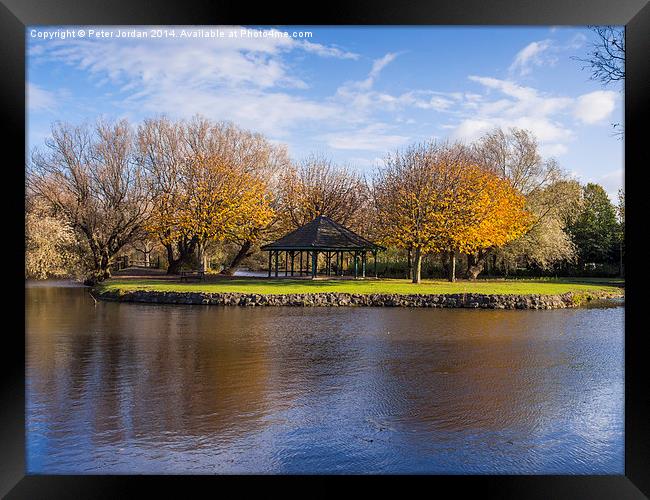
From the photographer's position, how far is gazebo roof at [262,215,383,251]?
25620 millimetres

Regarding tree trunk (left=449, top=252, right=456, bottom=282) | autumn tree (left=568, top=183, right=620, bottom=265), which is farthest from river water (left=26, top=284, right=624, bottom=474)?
autumn tree (left=568, top=183, right=620, bottom=265)

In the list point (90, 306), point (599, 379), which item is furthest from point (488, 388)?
point (90, 306)

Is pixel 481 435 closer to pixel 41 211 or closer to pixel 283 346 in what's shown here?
pixel 283 346

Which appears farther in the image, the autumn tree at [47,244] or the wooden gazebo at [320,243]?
the wooden gazebo at [320,243]

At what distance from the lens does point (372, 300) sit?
769 inches

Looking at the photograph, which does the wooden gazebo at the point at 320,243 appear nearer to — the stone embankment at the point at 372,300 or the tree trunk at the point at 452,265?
the tree trunk at the point at 452,265

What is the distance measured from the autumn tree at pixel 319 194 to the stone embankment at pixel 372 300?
37.6 feet

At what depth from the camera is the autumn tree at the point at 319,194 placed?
102ft

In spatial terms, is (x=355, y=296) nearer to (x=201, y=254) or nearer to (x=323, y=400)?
(x=201, y=254)

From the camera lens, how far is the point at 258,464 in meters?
5.04

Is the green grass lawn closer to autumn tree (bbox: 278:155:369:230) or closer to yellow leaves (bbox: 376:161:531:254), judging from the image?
yellow leaves (bbox: 376:161:531:254)
